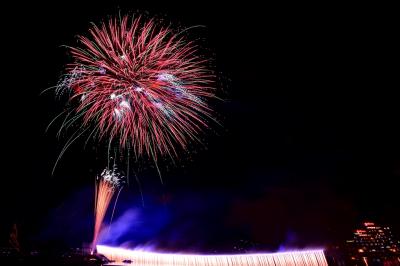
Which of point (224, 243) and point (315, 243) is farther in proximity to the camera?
point (224, 243)

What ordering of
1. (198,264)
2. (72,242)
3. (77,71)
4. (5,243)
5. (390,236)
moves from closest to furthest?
(77,71), (5,243), (198,264), (72,242), (390,236)

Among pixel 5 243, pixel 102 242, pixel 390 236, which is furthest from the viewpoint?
pixel 390 236

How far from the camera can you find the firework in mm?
21922

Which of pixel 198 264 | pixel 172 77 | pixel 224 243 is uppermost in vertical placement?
pixel 172 77

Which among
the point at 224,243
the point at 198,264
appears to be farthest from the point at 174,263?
the point at 224,243

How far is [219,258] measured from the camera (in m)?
26.0

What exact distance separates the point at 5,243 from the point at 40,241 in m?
5.15

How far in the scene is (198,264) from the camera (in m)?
26.9

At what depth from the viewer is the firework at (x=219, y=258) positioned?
2192 centimetres

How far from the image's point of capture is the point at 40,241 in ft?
88.6

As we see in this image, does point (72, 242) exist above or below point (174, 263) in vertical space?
above

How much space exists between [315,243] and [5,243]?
984 inches

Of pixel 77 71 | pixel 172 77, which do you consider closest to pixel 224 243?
pixel 172 77

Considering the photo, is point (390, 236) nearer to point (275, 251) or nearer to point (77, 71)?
point (275, 251)
